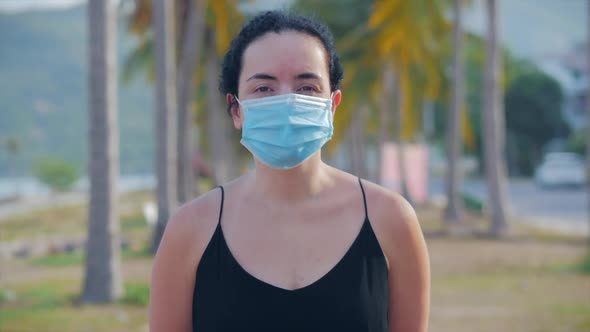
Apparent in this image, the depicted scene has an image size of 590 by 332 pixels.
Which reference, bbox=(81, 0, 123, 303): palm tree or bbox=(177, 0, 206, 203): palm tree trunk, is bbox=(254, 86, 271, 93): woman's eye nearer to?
bbox=(81, 0, 123, 303): palm tree

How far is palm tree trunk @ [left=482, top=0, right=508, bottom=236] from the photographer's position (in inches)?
667

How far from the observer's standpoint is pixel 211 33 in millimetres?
24484

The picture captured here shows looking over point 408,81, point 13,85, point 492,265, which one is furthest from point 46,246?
point 13,85

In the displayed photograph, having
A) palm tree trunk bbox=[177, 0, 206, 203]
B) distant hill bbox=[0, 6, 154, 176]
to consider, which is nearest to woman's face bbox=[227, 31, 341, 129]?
palm tree trunk bbox=[177, 0, 206, 203]

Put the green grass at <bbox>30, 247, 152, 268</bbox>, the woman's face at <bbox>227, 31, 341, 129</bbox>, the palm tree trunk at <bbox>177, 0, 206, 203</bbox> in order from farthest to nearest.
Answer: the palm tree trunk at <bbox>177, 0, 206, 203</bbox> < the green grass at <bbox>30, 247, 152, 268</bbox> < the woman's face at <bbox>227, 31, 341, 129</bbox>

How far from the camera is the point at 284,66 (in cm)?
233

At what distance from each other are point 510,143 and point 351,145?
20.0m

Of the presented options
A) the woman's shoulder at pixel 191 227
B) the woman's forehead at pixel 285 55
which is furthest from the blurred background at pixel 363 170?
the woman's shoulder at pixel 191 227

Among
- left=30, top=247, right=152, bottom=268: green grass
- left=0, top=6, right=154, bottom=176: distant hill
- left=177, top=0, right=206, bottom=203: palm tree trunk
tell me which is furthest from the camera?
left=0, top=6, right=154, bottom=176: distant hill

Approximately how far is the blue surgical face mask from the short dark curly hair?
10cm

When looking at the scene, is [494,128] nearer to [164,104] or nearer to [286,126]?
[164,104]

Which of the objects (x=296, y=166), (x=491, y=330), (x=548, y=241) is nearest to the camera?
(x=296, y=166)

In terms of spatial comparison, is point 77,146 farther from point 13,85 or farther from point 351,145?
point 351,145

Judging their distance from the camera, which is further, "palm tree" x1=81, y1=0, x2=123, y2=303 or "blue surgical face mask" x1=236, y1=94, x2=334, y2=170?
"palm tree" x1=81, y1=0, x2=123, y2=303
